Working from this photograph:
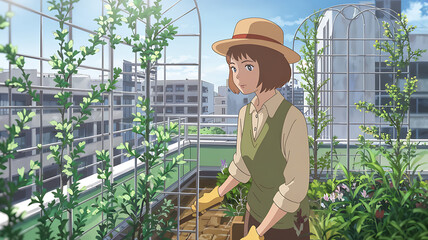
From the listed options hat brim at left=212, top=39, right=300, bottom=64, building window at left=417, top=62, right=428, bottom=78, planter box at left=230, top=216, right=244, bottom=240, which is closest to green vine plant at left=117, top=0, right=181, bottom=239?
hat brim at left=212, top=39, right=300, bottom=64

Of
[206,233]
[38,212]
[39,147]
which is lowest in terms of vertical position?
[206,233]

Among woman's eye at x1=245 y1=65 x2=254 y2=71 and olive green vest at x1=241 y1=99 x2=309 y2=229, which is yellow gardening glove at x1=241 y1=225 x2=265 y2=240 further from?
woman's eye at x1=245 y1=65 x2=254 y2=71

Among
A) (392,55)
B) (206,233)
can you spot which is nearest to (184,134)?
(206,233)

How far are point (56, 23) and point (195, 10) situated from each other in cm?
105

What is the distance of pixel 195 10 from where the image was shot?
9.63ft

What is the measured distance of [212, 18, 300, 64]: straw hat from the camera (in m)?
2.27

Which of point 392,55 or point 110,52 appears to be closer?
point 110,52

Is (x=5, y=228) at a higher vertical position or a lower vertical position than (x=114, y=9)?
lower

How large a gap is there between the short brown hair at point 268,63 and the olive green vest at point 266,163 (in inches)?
5.7

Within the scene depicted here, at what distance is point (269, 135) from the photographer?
224 centimetres

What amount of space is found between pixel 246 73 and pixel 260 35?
9.2 inches

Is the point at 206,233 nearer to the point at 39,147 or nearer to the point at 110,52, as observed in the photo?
the point at 110,52

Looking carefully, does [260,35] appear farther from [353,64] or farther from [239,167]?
[353,64]

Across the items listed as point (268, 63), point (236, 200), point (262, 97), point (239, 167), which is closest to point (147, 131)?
point (239, 167)
